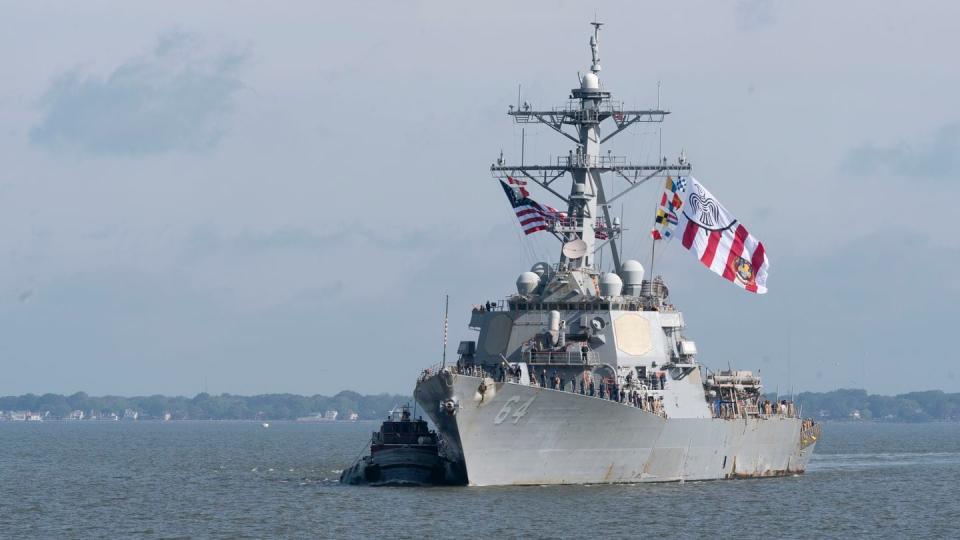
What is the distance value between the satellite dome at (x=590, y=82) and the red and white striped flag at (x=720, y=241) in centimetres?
445

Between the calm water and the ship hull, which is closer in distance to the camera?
the calm water

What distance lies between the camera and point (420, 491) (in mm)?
42219

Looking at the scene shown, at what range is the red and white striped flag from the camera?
4669 cm

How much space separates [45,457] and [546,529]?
139 feet

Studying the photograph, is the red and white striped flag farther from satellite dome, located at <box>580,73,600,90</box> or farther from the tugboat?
the tugboat

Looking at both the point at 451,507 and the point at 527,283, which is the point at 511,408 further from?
the point at 527,283

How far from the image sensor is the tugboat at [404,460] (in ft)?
144

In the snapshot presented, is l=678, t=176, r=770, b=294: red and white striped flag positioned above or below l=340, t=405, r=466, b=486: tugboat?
above

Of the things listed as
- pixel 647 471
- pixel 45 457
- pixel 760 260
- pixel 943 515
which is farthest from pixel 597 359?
pixel 45 457

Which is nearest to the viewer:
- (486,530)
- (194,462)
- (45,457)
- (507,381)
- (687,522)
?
(486,530)

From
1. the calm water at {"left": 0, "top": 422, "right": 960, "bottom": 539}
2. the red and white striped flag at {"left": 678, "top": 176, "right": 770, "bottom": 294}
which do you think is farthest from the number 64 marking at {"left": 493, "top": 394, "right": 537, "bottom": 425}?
the red and white striped flag at {"left": 678, "top": 176, "right": 770, "bottom": 294}

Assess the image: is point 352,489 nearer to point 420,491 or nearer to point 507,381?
point 420,491

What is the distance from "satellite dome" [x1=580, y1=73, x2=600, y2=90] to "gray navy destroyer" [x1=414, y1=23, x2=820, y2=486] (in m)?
0.03

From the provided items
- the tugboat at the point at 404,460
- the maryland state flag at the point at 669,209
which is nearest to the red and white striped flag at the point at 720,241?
the maryland state flag at the point at 669,209
